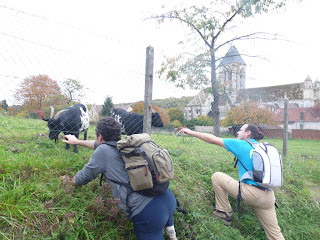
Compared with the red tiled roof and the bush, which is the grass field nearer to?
the bush

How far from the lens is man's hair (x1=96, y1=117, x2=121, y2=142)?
260cm

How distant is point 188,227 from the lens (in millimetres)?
3051

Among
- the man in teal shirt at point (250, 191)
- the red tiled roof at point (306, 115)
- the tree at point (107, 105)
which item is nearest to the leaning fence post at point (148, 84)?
the man in teal shirt at point (250, 191)

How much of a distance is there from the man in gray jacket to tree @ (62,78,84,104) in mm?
1680

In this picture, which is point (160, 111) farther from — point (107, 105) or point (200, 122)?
point (107, 105)

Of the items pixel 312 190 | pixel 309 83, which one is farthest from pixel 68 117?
pixel 309 83

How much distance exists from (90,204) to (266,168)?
93.6 inches

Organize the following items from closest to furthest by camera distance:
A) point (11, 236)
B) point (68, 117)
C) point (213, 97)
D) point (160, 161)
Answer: point (11, 236) → point (160, 161) → point (68, 117) → point (213, 97)

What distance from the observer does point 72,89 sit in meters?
4.06

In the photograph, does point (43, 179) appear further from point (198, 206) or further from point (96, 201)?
point (198, 206)

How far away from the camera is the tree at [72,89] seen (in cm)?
385

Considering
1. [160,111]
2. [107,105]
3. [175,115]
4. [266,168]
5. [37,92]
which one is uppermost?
[37,92]

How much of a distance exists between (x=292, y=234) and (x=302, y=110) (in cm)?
4637

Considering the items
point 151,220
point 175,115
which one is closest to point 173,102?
point 175,115
